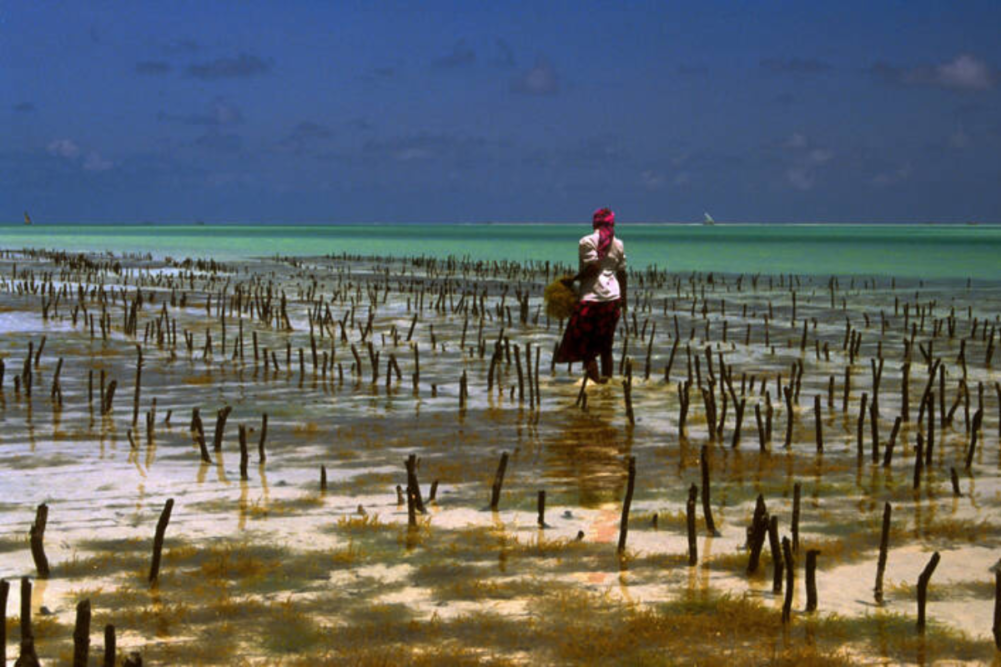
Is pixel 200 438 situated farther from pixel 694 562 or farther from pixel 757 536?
pixel 757 536

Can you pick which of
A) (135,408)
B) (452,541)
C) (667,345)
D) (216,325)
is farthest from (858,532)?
(216,325)

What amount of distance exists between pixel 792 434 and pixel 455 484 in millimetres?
2877

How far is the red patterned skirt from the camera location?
1076 cm

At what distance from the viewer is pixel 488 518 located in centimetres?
600

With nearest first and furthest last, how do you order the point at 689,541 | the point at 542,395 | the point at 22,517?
the point at 689,541
the point at 22,517
the point at 542,395

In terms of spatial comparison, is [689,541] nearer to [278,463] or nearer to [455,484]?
[455,484]

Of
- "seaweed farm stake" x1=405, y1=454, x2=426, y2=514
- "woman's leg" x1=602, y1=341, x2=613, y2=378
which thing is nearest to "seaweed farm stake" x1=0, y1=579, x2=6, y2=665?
"seaweed farm stake" x1=405, y1=454, x2=426, y2=514

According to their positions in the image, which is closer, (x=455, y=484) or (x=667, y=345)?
(x=455, y=484)

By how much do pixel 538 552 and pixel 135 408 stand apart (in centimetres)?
458

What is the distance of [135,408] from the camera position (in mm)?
8750

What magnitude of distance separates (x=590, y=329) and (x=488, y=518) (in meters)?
4.98

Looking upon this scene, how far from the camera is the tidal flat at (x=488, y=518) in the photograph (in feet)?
14.2

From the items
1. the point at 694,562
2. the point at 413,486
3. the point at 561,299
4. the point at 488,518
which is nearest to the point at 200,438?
the point at 413,486

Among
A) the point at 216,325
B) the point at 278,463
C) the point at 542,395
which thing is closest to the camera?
the point at 278,463
